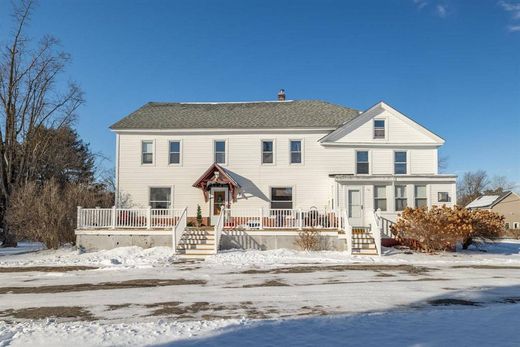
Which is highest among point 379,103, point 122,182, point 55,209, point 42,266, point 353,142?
point 379,103

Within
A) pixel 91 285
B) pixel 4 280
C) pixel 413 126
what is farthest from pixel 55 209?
pixel 413 126

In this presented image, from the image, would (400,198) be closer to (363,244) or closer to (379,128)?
(379,128)

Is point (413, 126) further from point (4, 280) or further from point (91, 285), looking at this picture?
point (4, 280)

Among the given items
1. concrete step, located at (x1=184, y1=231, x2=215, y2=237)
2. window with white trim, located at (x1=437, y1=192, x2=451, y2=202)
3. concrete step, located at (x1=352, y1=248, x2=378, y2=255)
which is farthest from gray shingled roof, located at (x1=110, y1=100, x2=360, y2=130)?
concrete step, located at (x1=352, y1=248, x2=378, y2=255)

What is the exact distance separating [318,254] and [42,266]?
10.1 metres

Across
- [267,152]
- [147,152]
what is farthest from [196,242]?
[147,152]

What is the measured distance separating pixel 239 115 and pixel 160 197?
→ 6.41m

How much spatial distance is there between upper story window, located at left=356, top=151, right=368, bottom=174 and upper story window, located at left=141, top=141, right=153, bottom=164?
36.4ft

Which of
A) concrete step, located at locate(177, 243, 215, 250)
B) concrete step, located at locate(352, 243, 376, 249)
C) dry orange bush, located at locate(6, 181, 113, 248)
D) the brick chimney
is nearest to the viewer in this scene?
concrete step, located at locate(177, 243, 215, 250)

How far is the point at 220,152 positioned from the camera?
2234cm

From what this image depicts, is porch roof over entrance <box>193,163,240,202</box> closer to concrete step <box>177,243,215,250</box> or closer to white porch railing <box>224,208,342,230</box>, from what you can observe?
white porch railing <box>224,208,342,230</box>

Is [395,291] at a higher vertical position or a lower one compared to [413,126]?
lower

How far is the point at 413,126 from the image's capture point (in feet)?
71.9

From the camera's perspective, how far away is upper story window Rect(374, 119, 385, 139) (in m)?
22.0
